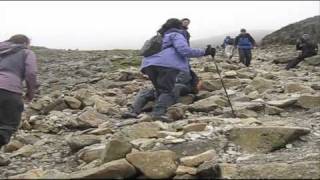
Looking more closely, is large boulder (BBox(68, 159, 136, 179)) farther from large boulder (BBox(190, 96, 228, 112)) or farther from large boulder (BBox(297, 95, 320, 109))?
large boulder (BBox(297, 95, 320, 109))

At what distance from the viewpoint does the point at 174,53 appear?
31.2 feet

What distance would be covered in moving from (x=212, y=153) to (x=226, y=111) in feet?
11.9

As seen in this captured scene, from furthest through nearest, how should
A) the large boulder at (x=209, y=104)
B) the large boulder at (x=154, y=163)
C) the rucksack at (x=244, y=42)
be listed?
the rucksack at (x=244, y=42), the large boulder at (x=209, y=104), the large boulder at (x=154, y=163)

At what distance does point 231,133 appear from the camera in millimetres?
7609

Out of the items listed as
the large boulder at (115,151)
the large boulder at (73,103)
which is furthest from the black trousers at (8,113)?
the large boulder at (73,103)

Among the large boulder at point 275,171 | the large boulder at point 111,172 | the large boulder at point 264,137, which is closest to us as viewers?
the large boulder at point 111,172

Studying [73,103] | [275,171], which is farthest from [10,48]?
[275,171]

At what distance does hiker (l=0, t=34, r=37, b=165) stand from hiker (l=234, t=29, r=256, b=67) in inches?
582

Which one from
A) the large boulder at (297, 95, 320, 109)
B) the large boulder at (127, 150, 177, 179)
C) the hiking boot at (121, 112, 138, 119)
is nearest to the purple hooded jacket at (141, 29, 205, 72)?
the hiking boot at (121, 112, 138, 119)

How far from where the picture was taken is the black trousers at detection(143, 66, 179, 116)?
9.55 metres

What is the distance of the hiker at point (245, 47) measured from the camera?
2198cm

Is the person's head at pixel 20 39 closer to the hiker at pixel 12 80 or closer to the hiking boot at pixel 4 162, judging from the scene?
A: the hiker at pixel 12 80

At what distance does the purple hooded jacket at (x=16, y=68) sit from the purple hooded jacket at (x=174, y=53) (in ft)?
7.66

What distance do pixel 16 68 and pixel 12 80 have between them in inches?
7.6
